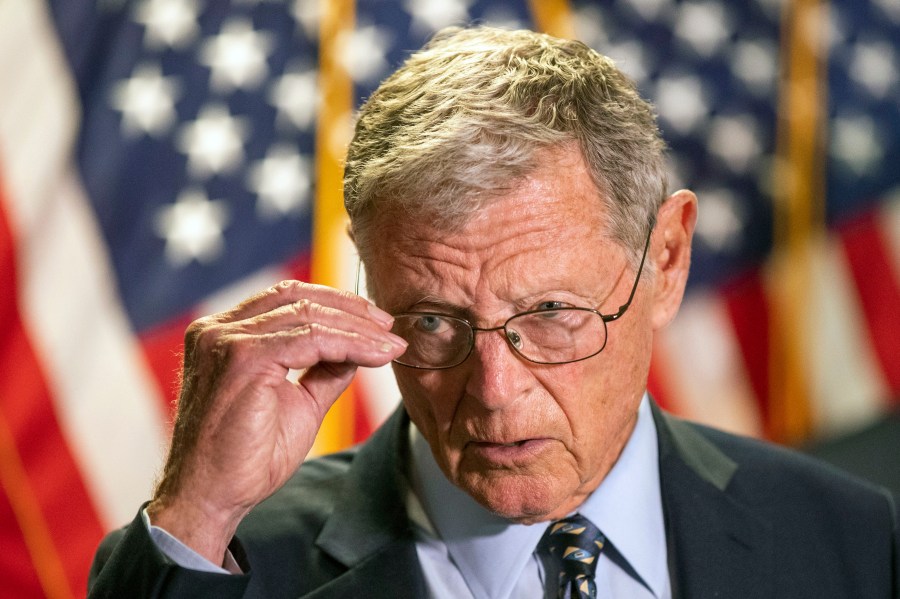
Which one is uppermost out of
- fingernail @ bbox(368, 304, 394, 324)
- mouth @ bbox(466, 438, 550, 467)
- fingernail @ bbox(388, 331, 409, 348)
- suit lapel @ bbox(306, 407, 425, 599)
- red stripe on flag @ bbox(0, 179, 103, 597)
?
fingernail @ bbox(368, 304, 394, 324)

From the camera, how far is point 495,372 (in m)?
1.73

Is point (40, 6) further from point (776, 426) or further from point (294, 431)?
point (776, 426)

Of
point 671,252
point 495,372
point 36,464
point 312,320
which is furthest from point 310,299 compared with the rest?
point 36,464

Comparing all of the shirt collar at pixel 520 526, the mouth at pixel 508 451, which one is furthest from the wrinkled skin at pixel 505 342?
the shirt collar at pixel 520 526

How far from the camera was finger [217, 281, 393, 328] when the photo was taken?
1.71m

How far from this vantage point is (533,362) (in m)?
1.77

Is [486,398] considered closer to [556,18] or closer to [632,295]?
[632,295]

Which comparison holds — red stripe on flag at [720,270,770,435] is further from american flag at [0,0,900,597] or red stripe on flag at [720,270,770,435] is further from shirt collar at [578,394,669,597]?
shirt collar at [578,394,669,597]

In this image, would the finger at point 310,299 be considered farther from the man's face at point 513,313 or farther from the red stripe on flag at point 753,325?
the red stripe on flag at point 753,325

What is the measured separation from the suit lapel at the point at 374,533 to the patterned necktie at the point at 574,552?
244mm

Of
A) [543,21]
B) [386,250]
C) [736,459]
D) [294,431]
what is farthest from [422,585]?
[543,21]

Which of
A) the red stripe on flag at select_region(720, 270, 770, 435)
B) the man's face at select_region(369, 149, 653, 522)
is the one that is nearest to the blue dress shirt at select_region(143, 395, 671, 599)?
the man's face at select_region(369, 149, 653, 522)

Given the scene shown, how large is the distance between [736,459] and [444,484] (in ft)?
2.17

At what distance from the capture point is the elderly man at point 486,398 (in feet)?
5.52
